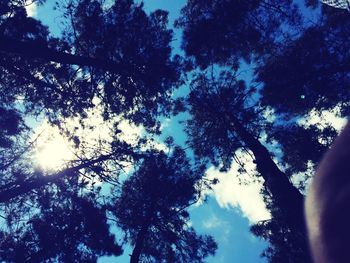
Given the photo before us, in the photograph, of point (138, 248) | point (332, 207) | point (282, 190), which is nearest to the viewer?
point (332, 207)

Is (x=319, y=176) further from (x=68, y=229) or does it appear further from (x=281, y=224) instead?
(x=281, y=224)

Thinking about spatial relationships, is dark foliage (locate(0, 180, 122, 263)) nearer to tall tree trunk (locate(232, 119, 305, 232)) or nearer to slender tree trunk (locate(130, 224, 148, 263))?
slender tree trunk (locate(130, 224, 148, 263))

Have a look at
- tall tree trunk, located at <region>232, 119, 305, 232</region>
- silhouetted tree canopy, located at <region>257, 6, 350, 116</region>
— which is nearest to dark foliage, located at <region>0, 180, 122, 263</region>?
tall tree trunk, located at <region>232, 119, 305, 232</region>

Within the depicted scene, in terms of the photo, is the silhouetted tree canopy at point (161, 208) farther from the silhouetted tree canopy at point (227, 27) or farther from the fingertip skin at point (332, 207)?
the fingertip skin at point (332, 207)

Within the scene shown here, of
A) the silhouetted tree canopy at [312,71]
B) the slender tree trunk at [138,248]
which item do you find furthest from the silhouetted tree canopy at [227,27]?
the slender tree trunk at [138,248]

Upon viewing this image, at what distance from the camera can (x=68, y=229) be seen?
410 inches

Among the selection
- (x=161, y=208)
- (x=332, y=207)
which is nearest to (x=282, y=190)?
(x=161, y=208)

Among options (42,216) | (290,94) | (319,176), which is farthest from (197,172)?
(319,176)

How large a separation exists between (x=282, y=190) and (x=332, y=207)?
8310 millimetres

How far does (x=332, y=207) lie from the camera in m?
1.23

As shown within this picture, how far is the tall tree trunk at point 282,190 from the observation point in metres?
8.18

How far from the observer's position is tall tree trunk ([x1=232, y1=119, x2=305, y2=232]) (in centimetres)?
818

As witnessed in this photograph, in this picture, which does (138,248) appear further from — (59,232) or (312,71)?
(312,71)

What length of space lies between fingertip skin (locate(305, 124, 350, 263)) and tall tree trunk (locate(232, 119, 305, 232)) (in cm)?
715
